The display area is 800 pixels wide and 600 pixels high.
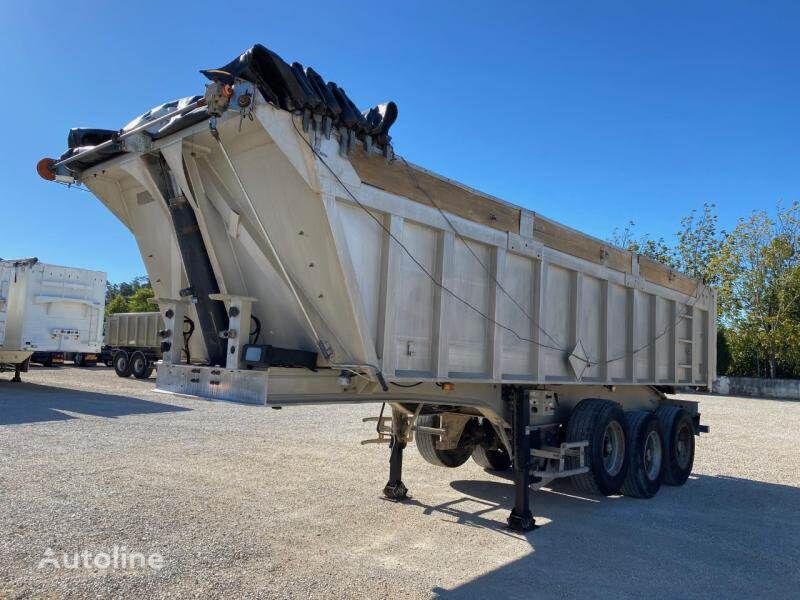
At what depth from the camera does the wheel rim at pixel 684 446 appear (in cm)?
919

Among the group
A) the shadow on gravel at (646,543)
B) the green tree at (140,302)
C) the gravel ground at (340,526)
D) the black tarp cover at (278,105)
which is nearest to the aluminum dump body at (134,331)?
the gravel ground at (340,526)

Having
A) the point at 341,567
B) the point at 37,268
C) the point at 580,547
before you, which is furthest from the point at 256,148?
the point at 37,268

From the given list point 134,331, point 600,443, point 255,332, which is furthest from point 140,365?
point 255,332

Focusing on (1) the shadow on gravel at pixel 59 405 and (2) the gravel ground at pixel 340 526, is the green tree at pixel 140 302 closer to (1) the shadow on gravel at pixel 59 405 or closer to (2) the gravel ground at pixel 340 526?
(1) the shadow on gravel at pixel 59 405

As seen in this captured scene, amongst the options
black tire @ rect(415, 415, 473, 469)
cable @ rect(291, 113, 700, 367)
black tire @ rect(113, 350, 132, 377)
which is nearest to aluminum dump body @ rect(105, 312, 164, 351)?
black tire @ rect(113, 350, 132, 377)

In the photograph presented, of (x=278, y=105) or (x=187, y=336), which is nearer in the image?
(x=278, y=105)

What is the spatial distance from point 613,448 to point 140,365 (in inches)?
849

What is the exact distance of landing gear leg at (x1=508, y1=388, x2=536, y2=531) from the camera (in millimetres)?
6203

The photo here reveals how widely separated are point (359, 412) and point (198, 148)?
12.5m

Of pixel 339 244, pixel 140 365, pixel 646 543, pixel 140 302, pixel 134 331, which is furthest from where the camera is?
pixel 140 302

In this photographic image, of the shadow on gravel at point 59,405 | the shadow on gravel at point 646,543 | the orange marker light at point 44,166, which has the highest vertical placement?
the orange marker light at point 44,166

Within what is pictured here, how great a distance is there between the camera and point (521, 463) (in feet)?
21.0

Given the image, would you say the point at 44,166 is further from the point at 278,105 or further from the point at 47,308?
the point at 47,308

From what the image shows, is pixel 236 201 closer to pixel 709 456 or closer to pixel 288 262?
pixel 288 262
